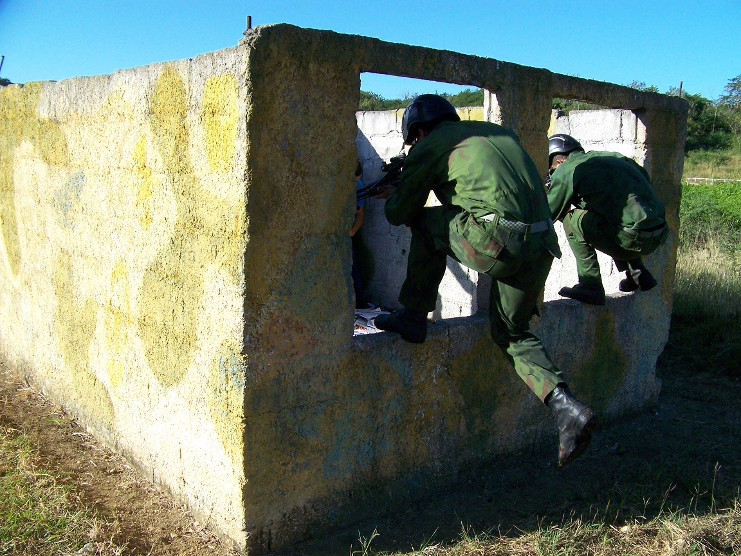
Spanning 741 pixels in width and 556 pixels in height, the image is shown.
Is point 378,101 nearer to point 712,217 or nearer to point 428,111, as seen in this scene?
point 712,217

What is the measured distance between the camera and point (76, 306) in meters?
3.93

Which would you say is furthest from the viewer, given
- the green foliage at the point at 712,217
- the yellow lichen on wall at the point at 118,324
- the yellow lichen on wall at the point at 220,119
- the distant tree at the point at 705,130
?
the distant tree at the point at 705,130

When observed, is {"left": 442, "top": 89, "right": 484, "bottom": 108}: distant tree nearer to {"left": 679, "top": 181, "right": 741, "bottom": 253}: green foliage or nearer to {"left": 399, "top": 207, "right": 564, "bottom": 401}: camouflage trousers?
{"left": 679, "top": 181, "right": 741, "bottom": 253}: green foliage

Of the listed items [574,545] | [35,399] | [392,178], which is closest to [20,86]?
[35,399]

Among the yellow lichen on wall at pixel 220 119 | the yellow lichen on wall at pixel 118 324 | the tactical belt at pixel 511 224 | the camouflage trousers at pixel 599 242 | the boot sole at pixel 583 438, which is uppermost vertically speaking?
the yellow lichen on wall at pixel 220 119

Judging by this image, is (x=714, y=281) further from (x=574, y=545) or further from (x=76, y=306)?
(x=76, y=306)

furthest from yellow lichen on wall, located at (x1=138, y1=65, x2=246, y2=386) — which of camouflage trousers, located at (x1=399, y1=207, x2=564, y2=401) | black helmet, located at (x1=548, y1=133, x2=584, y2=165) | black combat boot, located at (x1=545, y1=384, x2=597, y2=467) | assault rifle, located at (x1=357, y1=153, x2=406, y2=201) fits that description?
black helmet, located at (x1=548, y1=133, x2=584, y2=165)

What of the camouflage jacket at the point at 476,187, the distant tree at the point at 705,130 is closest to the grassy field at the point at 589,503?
the camouflage jacket at the point at 476,187

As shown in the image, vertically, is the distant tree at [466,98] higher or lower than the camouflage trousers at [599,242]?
higher

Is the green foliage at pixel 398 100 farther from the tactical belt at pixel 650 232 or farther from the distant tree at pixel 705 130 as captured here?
the tactical belt at pixel 650 232

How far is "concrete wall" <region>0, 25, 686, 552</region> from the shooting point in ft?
8.83

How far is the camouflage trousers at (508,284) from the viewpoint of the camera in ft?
9.71

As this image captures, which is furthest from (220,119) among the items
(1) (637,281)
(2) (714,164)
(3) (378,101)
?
(2) (714,164)

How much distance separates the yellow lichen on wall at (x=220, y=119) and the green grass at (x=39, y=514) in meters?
1.59
